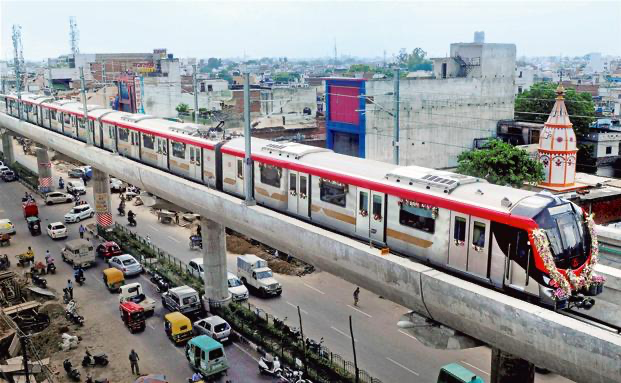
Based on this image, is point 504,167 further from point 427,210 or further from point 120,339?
point 120,339

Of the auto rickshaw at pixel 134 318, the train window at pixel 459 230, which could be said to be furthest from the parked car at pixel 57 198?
the train window at pixel 459 230

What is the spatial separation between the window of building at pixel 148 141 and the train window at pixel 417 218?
19.4 metres

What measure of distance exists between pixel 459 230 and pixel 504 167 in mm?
25290

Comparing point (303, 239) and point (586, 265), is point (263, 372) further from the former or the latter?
point (586, 265)

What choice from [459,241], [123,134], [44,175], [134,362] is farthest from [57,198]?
[459,241]

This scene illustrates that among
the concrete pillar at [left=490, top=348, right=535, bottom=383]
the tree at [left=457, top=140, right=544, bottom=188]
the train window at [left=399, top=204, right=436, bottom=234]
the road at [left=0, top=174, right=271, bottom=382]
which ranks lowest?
the road at [left=0, top=174, right=271, bottom=382]

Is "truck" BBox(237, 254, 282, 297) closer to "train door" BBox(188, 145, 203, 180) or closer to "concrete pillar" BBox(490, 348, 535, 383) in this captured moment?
"train door" BBox(188, 145, 203, 180)

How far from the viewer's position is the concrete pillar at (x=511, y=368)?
54.6ft

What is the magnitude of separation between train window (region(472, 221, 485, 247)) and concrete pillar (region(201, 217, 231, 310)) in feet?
55.9

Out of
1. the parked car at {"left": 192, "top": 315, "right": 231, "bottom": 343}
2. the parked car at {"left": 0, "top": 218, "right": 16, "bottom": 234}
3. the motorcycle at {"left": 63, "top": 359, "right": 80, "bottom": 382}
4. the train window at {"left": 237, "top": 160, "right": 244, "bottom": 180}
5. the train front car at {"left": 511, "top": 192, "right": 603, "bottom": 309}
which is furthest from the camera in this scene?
the parked car at {"left": 0, "top": 218, "right": 16, "bottom": 234}

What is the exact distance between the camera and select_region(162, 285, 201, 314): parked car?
99.1ft

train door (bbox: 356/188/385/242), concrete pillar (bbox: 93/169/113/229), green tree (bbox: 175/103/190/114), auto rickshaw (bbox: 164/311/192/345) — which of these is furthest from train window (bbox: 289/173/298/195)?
green tree (bbox: 175/103/190/114)

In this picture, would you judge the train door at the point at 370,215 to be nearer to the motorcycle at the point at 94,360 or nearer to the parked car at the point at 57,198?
the motorcycle at the point at 94,360

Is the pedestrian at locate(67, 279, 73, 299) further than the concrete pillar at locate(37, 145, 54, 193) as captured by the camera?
No
